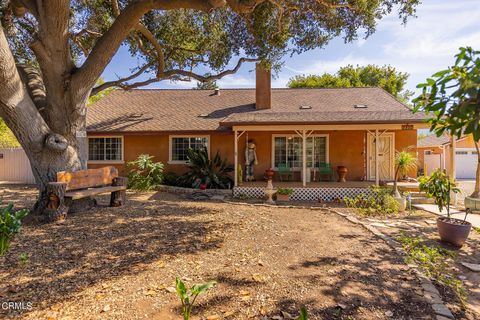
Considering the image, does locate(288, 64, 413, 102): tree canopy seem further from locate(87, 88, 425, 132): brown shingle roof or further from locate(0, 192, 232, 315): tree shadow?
locate(0, 192, 232, 315): tree shadow

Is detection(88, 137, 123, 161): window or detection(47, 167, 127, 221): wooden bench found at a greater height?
detection(88, 137, 123, 161): window

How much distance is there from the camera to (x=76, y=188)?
246 inches

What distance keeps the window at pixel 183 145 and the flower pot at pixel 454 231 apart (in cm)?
1015

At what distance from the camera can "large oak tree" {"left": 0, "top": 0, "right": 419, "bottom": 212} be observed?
5887 millimetres

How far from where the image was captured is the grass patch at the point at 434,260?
3.47 meters

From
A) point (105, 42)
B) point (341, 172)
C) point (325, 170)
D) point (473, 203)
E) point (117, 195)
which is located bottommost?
point (473, 203)

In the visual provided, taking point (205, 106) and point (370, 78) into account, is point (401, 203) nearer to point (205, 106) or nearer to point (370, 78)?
point (205, 106)

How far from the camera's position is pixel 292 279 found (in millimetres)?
3377

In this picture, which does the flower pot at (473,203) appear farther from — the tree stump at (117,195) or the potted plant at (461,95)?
the tree stump at (117,195)

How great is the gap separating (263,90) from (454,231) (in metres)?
10.6

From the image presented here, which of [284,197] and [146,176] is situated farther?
[146,176]

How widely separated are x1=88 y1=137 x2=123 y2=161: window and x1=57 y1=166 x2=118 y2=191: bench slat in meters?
6.58
